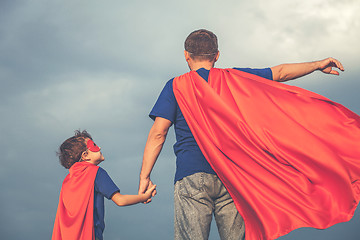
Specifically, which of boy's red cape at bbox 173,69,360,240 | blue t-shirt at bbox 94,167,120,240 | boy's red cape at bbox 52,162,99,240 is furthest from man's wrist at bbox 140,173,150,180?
boy's red cape at bbox 52,162,99,240

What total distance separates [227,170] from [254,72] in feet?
3.17

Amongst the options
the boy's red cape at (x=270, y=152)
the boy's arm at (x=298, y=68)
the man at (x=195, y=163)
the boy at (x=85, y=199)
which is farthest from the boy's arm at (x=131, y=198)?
the boy's arm at (x=298, y=68)

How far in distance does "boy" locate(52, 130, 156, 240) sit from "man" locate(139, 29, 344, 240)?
2.23 feet

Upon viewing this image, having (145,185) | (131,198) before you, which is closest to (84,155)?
(131,198)

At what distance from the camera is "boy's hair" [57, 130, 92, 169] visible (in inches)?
183

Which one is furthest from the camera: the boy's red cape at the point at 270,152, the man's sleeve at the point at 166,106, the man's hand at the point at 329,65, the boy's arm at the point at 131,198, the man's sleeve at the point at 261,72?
the boy's arm at the point at 131,198

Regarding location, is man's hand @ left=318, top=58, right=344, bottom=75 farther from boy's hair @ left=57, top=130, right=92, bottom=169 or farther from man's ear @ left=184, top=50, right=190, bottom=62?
boy's hair @ left=57, top=130, right=92, bottom=169

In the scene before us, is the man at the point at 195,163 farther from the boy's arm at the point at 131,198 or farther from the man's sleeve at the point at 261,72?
the boy's arm at the point at 131,198

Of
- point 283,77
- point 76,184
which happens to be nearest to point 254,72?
point 283,77

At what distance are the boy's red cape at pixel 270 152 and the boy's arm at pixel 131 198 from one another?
0.98 metres

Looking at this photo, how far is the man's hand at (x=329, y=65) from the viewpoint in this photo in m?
3.80

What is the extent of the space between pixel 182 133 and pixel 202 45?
762 mm

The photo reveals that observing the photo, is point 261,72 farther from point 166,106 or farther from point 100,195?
point 100,195

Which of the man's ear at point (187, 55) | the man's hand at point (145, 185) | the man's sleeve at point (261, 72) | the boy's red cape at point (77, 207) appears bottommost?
the boy's red cape at point (77, 207)
